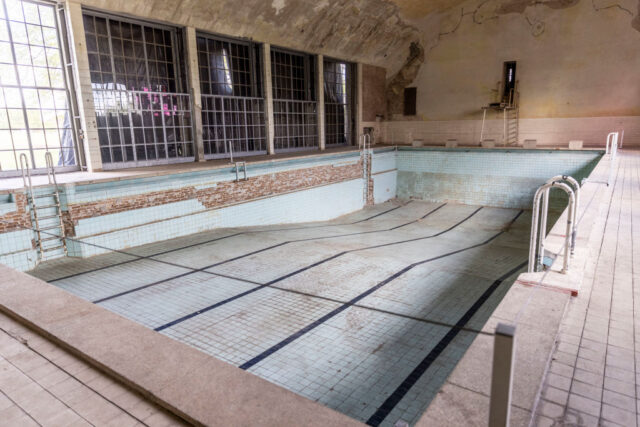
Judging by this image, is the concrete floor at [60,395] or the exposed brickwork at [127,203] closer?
the concrete floor at [60,395]

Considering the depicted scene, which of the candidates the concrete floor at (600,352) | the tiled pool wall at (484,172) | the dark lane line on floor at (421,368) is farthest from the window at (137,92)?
the concrete floor at (600,352)

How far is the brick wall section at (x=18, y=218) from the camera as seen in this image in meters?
5.00

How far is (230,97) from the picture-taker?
9648 mm

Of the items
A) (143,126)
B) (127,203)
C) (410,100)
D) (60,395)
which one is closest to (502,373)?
(60,395)

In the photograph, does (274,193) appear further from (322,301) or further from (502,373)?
(502,373)

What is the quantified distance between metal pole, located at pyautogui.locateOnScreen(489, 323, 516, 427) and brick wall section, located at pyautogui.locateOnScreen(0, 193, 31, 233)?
585 centimetres

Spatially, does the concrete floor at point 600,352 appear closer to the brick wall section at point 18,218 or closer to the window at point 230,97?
the brick wall section at point 18,218

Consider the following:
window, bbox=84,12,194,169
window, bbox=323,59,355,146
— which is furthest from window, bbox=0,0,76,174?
window, bbox=323,59,355,146

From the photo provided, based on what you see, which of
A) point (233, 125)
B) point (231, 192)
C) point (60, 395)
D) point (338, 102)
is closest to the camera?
point (60, 395)

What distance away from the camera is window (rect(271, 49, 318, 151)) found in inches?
435

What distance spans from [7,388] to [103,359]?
0.42m

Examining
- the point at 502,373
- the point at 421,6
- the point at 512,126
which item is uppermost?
the point at 421,6

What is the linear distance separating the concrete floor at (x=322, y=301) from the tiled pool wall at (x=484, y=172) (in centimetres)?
395

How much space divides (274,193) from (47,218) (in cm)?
425
